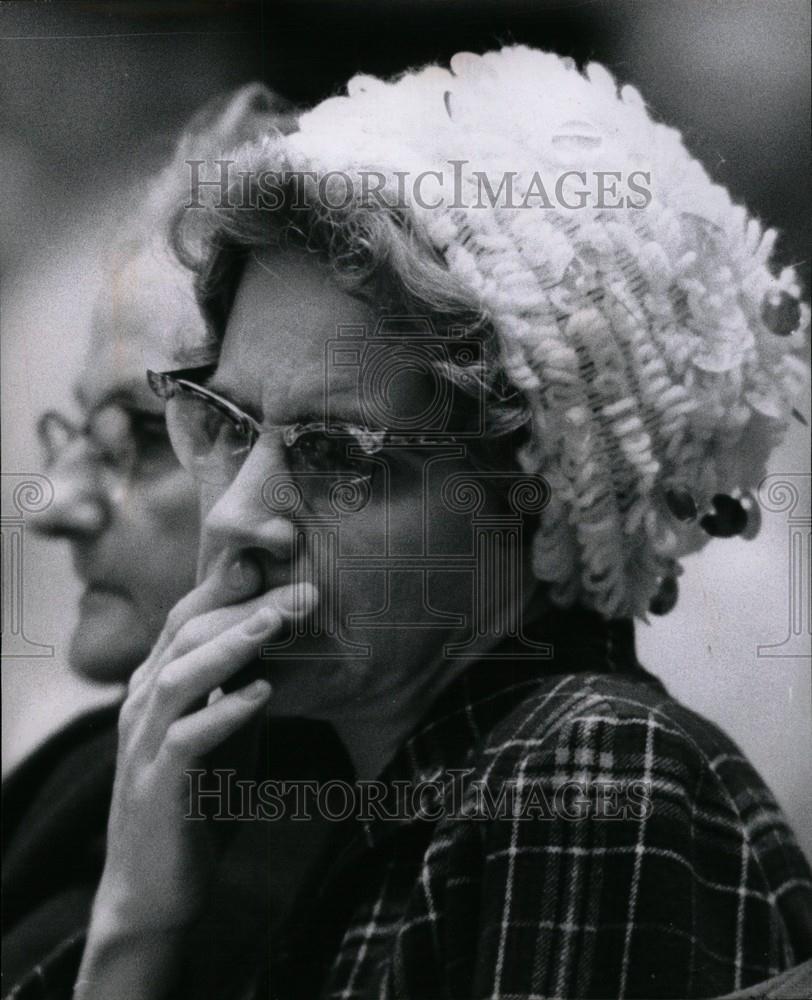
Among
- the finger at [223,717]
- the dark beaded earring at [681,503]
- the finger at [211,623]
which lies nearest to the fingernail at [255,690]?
the finger at [223,717]

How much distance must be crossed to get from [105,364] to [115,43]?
599 mm

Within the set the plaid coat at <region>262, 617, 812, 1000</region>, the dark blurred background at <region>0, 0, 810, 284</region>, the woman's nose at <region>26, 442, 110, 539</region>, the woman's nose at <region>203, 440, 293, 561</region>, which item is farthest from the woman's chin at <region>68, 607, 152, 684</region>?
the dark blurred background at <region>0, 0, 810, 284</region>

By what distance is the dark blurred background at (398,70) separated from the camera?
6.91ft

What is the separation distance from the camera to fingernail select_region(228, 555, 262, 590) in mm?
2135

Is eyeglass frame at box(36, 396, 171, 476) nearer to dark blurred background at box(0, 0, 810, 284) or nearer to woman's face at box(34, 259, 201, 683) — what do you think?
woman's face at box(34, 259, 201, 683)

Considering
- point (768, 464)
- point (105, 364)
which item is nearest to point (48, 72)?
point (105, 364)

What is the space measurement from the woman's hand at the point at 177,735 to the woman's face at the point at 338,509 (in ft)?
0.18

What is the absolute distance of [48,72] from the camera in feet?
7.18

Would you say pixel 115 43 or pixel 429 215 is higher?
pixel 115 43

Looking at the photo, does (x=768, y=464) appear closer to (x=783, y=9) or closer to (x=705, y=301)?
(x=705, y=301)

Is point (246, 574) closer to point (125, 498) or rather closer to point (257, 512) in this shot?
point (257, 512)

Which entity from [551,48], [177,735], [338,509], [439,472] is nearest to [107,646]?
[177,735]

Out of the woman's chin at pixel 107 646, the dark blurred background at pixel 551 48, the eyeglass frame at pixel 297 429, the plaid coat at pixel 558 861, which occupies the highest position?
the dark blurred background at pixel 551 48

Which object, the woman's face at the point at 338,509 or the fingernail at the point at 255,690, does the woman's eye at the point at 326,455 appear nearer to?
the woman's face at the point at 338,509
